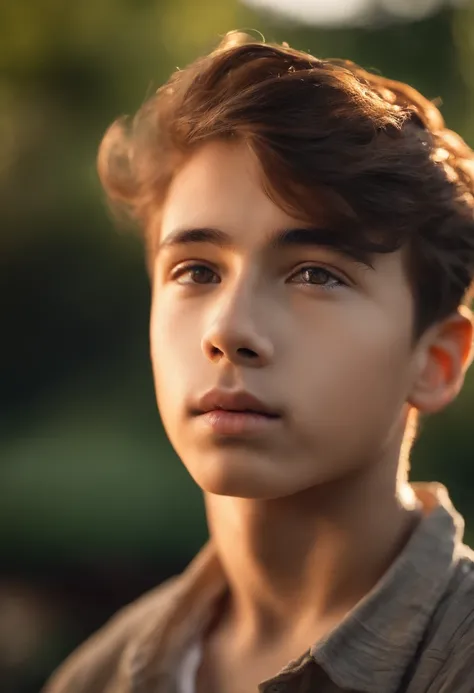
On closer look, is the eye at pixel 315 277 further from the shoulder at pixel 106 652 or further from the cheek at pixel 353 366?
the shoulder at pixel 106 652

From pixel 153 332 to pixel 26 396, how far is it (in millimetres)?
1456

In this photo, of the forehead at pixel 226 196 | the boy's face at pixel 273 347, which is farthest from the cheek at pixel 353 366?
the forehead at pixel 226 196

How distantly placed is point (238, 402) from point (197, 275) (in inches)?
6.8

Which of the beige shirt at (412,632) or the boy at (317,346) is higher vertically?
the boy at (317,346)

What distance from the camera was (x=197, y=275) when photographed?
1.02 meters

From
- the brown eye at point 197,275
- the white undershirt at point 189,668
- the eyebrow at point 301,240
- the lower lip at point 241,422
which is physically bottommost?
the white undershirt at point 189,668

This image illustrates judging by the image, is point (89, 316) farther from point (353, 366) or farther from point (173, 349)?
point (353, 366)

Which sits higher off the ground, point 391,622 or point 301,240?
point 301,240

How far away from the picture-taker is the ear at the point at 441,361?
3.41 ft

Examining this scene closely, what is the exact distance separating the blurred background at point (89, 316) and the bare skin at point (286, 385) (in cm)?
106

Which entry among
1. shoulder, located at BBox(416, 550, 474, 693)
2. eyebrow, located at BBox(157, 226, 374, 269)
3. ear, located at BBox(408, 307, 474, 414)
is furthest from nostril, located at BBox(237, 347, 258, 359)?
shoulder, located at BBox(416, 550, 474, 693)

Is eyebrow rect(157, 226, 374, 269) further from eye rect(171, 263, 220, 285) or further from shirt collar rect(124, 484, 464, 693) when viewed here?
shirt collar rect(124, 484, 464, 693)

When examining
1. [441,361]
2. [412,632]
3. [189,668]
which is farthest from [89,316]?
[412,632]

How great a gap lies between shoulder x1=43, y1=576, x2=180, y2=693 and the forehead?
1.81ft
